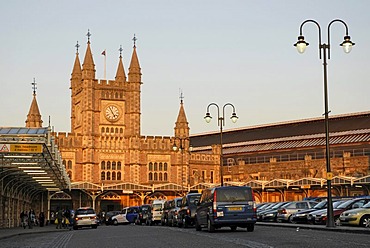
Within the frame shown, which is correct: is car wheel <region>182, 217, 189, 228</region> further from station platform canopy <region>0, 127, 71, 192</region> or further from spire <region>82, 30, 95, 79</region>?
spire <region>82, 30, 95, 79</region>

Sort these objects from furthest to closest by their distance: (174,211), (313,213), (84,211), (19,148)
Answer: (84,211) < (174,211) < (313,213) < (19,148)

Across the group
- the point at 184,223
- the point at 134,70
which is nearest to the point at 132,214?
the point at 184,223

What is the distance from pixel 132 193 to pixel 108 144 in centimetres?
1017

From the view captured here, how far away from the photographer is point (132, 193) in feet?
285

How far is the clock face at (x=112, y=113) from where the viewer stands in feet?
313

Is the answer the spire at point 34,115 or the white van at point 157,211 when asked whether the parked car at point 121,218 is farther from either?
the spire at point 34,115

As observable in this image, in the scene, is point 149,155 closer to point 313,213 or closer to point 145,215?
point 145,215

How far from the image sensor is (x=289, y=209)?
39625mm

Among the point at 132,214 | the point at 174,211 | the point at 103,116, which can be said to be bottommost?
the point at 132,214

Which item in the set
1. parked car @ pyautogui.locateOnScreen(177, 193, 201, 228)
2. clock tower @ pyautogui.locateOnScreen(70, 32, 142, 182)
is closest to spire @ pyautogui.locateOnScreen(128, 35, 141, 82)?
clock tower @ pyautogui.locateOnScreen(70, 32, 142, 182)

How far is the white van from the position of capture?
48.6 meters

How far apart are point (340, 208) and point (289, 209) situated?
6.75 m

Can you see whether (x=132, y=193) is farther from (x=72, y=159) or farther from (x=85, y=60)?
(x=85, y=60)

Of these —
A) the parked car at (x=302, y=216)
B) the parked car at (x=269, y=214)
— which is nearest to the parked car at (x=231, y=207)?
the parked car at (x=302, y=216)
